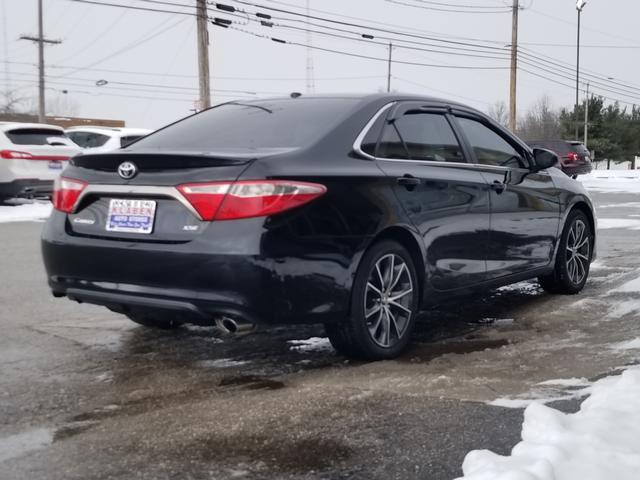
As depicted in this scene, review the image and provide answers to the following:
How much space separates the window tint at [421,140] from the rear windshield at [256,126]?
0.99 ft

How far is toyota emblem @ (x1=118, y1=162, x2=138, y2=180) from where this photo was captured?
4.00m

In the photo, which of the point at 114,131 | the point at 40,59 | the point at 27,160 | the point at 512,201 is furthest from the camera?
the point at 40,59

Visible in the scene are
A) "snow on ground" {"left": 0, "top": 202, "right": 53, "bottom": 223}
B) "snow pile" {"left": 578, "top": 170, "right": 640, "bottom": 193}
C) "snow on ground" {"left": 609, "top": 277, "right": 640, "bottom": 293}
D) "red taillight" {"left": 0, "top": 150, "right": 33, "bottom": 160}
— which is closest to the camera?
"snow on ground" {"left": 609, "top": 277, "right": 640, "bottom": 293}

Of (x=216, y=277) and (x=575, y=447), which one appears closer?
(x=575, y=447)

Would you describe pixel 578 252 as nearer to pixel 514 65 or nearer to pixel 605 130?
pixel 514 65

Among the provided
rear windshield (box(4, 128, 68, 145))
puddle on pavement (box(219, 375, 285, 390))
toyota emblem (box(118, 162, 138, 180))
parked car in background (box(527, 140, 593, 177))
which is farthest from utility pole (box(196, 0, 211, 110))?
puddle on pavement (box(219, 375, 285, 390))

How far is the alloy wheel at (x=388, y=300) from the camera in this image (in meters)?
4.34

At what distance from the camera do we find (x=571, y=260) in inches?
255

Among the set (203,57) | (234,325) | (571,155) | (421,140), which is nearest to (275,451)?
(234,325)

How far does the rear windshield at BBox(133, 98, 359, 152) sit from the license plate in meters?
0.49

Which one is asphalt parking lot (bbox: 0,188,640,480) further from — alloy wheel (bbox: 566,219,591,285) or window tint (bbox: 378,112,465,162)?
window tint (bbox: 378,112,465,162)

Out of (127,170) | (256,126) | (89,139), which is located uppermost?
(89,139)

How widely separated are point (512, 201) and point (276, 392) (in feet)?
8.29

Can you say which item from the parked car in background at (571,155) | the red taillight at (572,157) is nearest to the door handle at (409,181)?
the parked car in background at (571,155)
